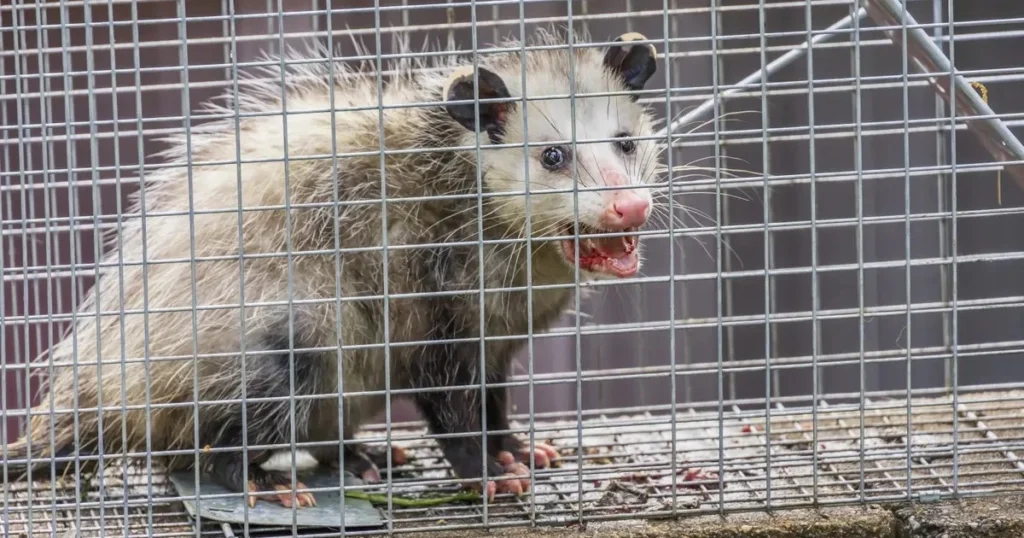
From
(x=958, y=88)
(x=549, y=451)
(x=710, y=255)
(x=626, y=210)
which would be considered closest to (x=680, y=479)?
(x=549, y=451)

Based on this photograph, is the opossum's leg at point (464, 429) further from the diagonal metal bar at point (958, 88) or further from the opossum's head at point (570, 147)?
the diagonal metal bar at point (958, 88)

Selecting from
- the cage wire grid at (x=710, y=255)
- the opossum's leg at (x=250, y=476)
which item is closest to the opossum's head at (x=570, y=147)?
the cage wire grid at (x=710, y=255)

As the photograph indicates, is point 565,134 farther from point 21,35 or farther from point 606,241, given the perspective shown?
point 21,35

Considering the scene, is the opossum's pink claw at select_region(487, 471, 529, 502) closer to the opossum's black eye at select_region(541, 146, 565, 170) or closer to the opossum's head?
the opossum's head

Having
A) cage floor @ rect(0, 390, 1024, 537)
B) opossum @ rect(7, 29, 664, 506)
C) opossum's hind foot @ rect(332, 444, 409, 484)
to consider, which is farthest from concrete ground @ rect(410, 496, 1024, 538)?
opossum's hind foot @ rect(332, 444, 409, 484)

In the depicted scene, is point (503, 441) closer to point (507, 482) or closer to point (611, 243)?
point (507, 482)

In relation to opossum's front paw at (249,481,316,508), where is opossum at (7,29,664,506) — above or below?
above

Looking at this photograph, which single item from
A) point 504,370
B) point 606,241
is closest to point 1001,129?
point 606,241

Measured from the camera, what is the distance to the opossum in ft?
11.6

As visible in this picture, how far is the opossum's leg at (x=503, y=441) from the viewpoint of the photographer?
4016 millimetres

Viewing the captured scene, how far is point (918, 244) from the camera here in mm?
6180

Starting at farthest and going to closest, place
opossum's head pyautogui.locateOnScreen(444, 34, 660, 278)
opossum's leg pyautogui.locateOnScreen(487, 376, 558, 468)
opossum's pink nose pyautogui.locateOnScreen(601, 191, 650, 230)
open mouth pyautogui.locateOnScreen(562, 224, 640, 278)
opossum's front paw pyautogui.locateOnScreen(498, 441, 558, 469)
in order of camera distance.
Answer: opossum's leg pyautogui.locateOnScreen(487, 376, 558, 468), opossum's front paw pyautogui.locateOnScreen(498, 441, 558, 469), open mouth pyautogui.locateOnScreen(562, 224, 640, 278), opossum's head pyautogui.locateOnScreen(444, 34, 660, 278), opossum's pink nose pyautogui.locateOnScreen(601, 191, 650, 230)

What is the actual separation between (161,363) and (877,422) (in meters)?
2.50

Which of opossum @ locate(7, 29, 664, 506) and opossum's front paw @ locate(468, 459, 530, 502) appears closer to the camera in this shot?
opossum @ locate(7, 29, 664, 506)
